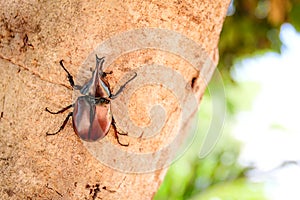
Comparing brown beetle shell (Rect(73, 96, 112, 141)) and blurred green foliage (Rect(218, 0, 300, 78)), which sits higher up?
blurred green foliage (Rect(218, 0, 300, 78))

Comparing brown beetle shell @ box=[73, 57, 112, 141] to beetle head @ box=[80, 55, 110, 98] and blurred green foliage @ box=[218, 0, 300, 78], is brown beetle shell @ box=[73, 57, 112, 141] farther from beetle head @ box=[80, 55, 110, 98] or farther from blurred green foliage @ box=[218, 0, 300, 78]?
blurred green foliage @ box=[218, 0, 300, 78]

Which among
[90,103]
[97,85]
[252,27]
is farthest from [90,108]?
[252,27]

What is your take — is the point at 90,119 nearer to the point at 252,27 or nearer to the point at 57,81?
the point at 57,81

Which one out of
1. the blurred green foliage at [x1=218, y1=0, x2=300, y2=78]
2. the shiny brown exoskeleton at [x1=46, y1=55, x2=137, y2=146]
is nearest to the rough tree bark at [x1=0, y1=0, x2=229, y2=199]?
the shiny brown exoskeleton at [x1=46, y1=55, x2=137, y2=146]

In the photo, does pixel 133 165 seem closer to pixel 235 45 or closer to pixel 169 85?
pixel 169 85

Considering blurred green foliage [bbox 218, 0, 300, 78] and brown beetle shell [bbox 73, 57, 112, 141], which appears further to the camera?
blurred green foliage [bbox 218, 0, 300, 78]
